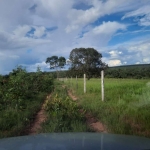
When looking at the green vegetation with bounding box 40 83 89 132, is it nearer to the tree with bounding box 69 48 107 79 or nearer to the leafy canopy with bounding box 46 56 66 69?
the tree with bounding box 69 48 107 79

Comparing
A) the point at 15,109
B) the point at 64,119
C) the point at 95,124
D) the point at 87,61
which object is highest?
the point at 87,61

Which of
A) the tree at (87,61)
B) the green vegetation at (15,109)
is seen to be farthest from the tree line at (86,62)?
the green vegetation at (15,109)

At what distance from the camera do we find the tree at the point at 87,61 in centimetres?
4250

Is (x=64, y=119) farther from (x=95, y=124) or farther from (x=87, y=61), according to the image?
(x=87, y=61)

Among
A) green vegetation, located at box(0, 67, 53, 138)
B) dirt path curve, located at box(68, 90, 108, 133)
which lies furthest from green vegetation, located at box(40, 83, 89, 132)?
green vegetation, located at box(0, 67, 53, 138)

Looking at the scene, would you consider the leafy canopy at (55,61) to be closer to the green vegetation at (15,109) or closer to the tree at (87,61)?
the tree at (87,61)

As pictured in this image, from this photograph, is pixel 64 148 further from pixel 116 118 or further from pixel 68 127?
pixel 116 118

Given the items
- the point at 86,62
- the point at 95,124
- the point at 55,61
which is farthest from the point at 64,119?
the point at 55,61

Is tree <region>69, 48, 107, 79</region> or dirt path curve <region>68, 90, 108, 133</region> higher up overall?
tree <region>69, 48, 107, 79</region>

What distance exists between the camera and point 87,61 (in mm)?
44281

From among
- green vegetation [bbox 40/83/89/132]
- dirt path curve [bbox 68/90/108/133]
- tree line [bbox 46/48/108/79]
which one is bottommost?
dirt path curve [bbox 68/90/108/133]

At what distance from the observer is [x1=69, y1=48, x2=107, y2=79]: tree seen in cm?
4250

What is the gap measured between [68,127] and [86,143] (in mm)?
4398

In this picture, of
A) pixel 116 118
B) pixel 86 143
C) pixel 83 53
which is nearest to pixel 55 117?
pixel 116 118
